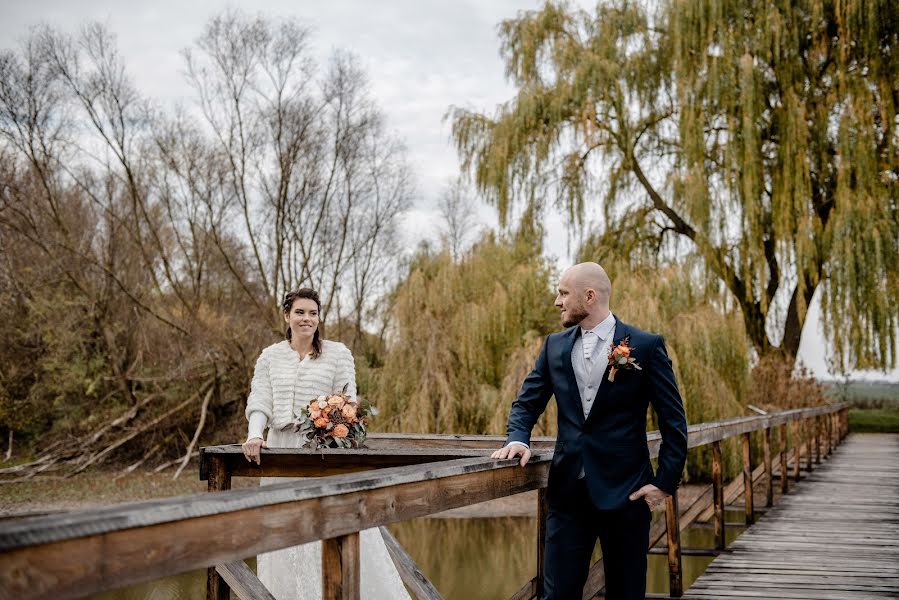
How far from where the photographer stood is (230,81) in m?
16.0

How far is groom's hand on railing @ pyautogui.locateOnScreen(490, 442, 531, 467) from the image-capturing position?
9.41ft

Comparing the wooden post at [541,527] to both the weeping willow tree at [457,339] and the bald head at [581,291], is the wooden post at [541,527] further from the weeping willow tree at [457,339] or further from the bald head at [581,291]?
the weeping willow tree at [457,339]

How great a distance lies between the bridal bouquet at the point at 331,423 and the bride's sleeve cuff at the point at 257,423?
0.16m

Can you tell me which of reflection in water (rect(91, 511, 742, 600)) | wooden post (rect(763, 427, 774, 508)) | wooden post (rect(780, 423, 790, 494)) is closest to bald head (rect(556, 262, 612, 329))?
reflection in water (rect(91, 511, 742, 600))

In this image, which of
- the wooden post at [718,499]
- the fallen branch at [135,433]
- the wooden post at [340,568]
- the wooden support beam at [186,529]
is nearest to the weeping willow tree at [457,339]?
the fallen branch at [135,433]

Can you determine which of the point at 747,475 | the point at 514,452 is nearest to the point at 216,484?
the point at 514,452

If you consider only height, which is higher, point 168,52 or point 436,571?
point 168,52

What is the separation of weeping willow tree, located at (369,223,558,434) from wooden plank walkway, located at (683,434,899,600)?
4001 mm

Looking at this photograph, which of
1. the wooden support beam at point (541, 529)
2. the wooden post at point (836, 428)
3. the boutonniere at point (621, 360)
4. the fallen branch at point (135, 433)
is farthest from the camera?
the wooden post at point (836, 428)

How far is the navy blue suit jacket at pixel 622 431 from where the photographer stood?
271cm

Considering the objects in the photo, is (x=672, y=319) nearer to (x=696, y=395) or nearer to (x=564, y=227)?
(x=696, y=395)

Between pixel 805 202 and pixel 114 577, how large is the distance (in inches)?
Answer: 476

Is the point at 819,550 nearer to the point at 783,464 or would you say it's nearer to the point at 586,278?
the point at 783,464

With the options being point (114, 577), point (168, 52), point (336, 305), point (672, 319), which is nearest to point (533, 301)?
point (672, 319)
